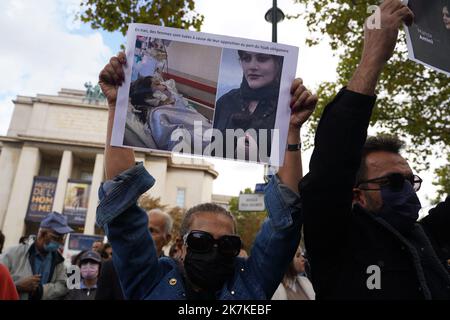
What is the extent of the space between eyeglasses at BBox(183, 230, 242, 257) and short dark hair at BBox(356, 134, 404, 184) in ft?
2.10

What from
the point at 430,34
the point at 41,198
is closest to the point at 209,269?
the point at 430,34

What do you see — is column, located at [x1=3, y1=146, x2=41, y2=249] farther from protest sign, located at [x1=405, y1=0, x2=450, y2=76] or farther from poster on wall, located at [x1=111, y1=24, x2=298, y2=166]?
protest sign, located at [x1=405, y1=0, x2=450, y2=76]

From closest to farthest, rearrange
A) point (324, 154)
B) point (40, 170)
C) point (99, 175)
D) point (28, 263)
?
point (324, 154)
point (28, 263)
point (99, 175)
point (40, 170)

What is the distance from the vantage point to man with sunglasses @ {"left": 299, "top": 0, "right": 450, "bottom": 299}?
153cm

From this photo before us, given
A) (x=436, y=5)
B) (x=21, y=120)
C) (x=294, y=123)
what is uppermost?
(x=21, y=120)

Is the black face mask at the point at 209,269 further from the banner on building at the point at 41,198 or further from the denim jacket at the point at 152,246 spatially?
the banner on building at the point at 41,198

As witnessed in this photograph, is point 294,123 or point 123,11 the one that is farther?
point 123,11

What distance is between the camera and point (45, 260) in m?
4.81

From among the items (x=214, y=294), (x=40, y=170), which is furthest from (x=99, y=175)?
(x=214, y=294)

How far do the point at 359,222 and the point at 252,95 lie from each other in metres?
0.72

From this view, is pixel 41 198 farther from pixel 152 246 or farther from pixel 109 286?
pixel 152 246

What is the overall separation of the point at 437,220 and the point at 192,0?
667 centimetres
